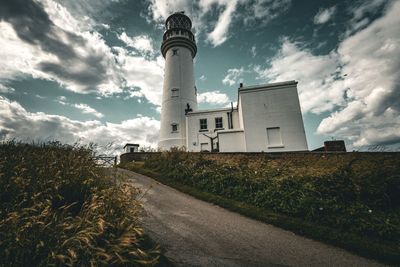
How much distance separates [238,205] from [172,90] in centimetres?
1912

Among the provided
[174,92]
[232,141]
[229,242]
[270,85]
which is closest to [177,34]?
[174,92]

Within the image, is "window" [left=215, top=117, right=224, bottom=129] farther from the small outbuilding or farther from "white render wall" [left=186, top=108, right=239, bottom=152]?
the small outbuilding

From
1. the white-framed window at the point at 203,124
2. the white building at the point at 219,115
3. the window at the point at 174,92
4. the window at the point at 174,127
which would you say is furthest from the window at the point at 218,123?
the window at the point at 174,92

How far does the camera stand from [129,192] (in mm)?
3889

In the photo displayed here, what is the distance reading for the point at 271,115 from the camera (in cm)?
1659

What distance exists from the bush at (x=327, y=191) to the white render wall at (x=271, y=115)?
686cm

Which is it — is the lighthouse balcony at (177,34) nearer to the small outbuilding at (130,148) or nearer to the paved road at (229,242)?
the small outbuilding at (130,148)

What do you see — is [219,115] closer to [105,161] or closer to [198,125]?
[198,125]

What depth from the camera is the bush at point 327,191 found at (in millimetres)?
4781

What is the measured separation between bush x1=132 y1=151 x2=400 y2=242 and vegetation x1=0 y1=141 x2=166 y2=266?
13.8ft

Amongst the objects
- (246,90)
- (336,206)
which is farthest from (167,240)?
(246,90)

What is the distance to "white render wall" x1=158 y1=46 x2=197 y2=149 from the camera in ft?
70.9

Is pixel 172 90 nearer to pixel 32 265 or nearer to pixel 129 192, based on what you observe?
pixel 129 192

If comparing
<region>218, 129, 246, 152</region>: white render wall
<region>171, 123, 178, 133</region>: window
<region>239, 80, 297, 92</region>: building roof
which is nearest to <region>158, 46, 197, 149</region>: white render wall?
<region>171, 123, 178, 133</region>: window
